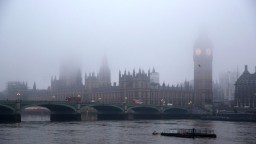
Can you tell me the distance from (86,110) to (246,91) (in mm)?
62327

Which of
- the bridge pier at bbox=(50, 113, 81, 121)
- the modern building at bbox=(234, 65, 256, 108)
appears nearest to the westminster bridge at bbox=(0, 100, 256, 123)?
the bridge pier at bbox=(50, 113, 81, 121)

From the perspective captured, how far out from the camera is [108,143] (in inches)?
2437

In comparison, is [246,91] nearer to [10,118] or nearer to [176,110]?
[176,110]

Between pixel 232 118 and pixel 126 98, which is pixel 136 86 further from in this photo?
pixel 232 118

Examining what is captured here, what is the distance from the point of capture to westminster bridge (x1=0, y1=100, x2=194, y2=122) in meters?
114

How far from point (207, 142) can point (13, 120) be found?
2500 inches

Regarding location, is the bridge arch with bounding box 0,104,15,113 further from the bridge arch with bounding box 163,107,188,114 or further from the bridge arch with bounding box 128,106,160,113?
the bridge arch with bounding box 163,107,188,114

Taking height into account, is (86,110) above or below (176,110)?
below

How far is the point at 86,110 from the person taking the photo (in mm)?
172625

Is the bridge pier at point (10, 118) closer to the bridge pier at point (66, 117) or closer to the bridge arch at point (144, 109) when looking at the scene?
the bridge pier at point (66, 117)

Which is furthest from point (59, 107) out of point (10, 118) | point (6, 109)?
point (10, 118)

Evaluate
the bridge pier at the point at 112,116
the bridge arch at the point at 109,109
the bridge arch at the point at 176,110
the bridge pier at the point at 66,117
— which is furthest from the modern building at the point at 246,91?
the bridge pier at the point at 66,117

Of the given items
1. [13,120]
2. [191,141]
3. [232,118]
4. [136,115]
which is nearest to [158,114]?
[136,115]

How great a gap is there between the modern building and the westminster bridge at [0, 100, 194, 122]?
2518 cm
